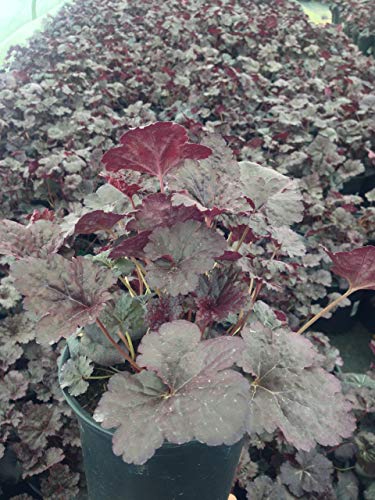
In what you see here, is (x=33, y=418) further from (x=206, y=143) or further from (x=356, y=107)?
(x=356, y=107)

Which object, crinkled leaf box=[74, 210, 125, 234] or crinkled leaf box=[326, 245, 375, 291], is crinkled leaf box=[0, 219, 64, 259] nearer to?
crinkled leaf box=[74, 210, 125, 234]

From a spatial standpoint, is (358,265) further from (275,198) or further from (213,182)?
(213,182)

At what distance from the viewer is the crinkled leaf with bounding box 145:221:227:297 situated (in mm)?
825

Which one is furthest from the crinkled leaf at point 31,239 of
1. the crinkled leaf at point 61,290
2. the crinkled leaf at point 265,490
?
the crinkled leaf at point 265,490

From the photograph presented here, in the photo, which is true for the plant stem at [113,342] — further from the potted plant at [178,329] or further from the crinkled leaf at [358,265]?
the crinkled leaf at [358,265]

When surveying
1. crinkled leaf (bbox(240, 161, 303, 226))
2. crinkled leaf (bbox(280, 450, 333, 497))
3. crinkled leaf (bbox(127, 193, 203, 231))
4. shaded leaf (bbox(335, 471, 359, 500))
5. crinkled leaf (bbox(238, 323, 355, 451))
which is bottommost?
shaded leaf (bbox(335, 471, 359, 500))

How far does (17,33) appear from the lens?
5070mm

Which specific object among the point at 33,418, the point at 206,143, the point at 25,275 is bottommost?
the point at 33,418

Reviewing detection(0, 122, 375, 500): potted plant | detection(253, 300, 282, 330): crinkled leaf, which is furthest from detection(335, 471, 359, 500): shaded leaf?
detection(253, 300, 282, 330): crinkled leaf

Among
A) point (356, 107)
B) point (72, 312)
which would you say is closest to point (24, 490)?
point (72, 312)

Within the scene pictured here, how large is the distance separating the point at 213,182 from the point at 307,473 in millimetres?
1023

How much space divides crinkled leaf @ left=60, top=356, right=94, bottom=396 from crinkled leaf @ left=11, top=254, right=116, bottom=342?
0.62ft

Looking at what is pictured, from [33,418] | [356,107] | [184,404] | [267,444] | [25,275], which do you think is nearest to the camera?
[184,404]

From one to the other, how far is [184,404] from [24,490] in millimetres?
1172
